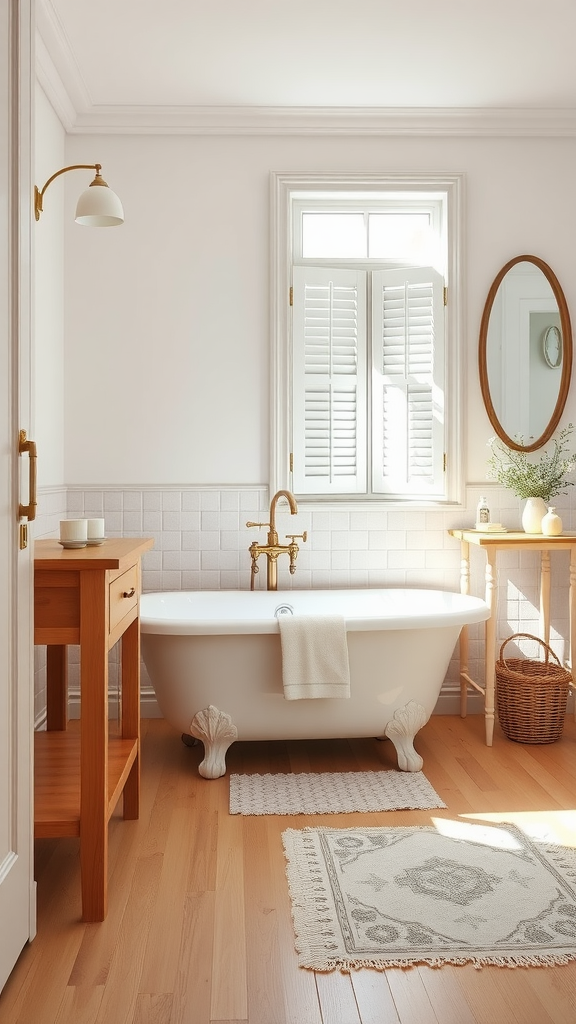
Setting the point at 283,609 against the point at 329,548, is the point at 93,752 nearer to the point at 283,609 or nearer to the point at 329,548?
the point at 283,609

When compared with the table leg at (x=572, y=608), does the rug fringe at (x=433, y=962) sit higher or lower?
lower

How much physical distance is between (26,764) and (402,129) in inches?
137

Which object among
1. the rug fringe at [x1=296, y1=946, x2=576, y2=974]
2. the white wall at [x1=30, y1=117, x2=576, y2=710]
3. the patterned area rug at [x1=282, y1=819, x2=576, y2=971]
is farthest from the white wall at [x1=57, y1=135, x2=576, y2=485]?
the rug fringe at [x1=296, y1=946, x2=576, y2=974]

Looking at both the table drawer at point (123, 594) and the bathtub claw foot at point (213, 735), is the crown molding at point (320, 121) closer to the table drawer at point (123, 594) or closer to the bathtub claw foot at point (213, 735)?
the table drawer at point (123, 594)

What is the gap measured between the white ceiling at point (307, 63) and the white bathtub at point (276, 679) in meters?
2.35

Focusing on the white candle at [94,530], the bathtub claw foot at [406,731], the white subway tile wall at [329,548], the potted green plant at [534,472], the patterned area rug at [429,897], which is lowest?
the patterned area rug at [429,897]

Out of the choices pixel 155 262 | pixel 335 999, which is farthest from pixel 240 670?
pixel 155 262

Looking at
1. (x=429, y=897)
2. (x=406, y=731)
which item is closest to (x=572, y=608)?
(x=406, y=731)

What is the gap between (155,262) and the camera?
13.3ft

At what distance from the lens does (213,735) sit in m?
3.22

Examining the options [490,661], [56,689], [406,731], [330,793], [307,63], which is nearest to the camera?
[56,689]

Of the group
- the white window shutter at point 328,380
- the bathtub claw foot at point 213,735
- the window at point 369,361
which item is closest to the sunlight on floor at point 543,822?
the bathtub claw foot at point 213,735

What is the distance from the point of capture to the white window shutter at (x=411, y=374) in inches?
164

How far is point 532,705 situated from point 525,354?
5.72 ft
